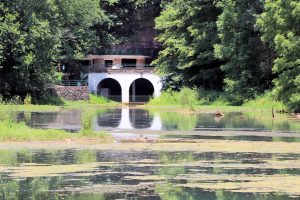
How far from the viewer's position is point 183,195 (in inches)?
749

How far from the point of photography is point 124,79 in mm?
91125

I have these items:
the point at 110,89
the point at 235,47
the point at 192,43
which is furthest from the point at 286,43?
the point at 110,89

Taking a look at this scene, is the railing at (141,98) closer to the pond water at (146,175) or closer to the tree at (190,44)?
the tree at (190,44)

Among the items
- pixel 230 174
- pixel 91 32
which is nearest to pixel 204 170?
pixel 230 174

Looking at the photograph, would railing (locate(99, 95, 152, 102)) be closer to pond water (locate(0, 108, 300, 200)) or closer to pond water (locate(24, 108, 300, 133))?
pond water (locate(24, 108, 300, 133))

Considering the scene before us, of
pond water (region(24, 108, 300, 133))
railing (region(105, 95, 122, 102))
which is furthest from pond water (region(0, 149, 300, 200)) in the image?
railing (region(105, 95, 122, 102))

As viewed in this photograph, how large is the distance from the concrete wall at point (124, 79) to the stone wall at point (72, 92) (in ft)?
26.8

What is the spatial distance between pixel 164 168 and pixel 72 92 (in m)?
55.8

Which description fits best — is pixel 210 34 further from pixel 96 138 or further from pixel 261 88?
pixel 96 138

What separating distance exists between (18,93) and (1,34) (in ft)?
19.3

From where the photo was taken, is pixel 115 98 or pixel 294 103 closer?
pixel 294 103

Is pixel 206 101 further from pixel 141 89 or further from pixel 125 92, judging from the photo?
pixel 141 89

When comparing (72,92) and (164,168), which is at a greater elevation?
(72,92)

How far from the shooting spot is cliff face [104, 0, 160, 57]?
93312mm
